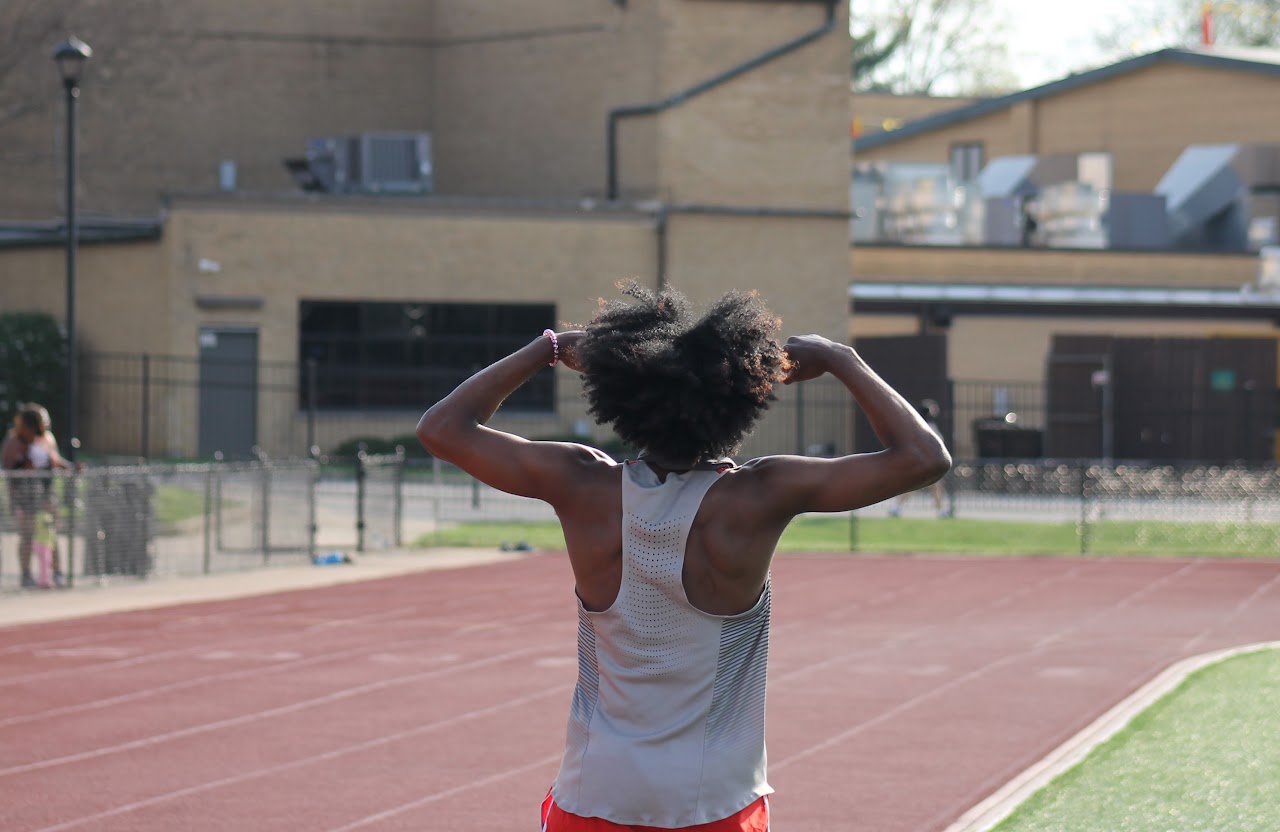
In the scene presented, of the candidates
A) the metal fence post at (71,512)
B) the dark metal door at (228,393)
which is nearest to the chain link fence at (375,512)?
the metal fence post at (71,512)

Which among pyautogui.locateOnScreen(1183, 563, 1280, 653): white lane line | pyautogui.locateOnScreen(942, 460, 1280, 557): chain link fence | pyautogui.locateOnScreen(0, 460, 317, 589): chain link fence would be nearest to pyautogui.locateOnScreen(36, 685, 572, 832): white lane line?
pyautogui.locateOnScreen(1183, 563, 1280, 653): white lane line

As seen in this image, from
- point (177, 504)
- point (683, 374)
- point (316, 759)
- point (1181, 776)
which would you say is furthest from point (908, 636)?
point (683, 374)

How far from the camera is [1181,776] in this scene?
8445mm

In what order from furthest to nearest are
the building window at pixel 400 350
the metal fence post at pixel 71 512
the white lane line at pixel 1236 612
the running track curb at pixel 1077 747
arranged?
1. the building window at pixel 400 350
2. the metal fence post at pixel 71 512
3. the white lane line at pixel 1236 612
4. the running track curb at pixel 1077 747

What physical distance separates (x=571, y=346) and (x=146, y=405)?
26.3 m

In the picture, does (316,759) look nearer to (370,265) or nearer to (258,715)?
(258,715)

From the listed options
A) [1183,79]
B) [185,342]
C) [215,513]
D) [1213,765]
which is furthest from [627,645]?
[1183,79]

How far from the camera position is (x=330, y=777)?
859 cm

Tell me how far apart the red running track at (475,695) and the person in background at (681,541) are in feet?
13.2

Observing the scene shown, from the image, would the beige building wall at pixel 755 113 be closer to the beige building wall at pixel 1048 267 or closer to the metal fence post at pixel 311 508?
the beige building wall at pixel 1048 267

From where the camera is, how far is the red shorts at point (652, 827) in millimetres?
3668

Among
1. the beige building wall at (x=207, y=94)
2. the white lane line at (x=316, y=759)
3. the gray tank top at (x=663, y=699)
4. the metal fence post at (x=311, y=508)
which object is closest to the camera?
the gray tank top at (x=663, y=699)

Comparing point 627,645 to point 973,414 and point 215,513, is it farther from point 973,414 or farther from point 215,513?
point 973,414

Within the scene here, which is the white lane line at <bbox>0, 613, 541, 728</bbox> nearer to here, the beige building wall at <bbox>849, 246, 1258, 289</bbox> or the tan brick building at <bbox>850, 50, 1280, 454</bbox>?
the tan brick building at <bbox>850, 50, 1280, 454</bbox>
